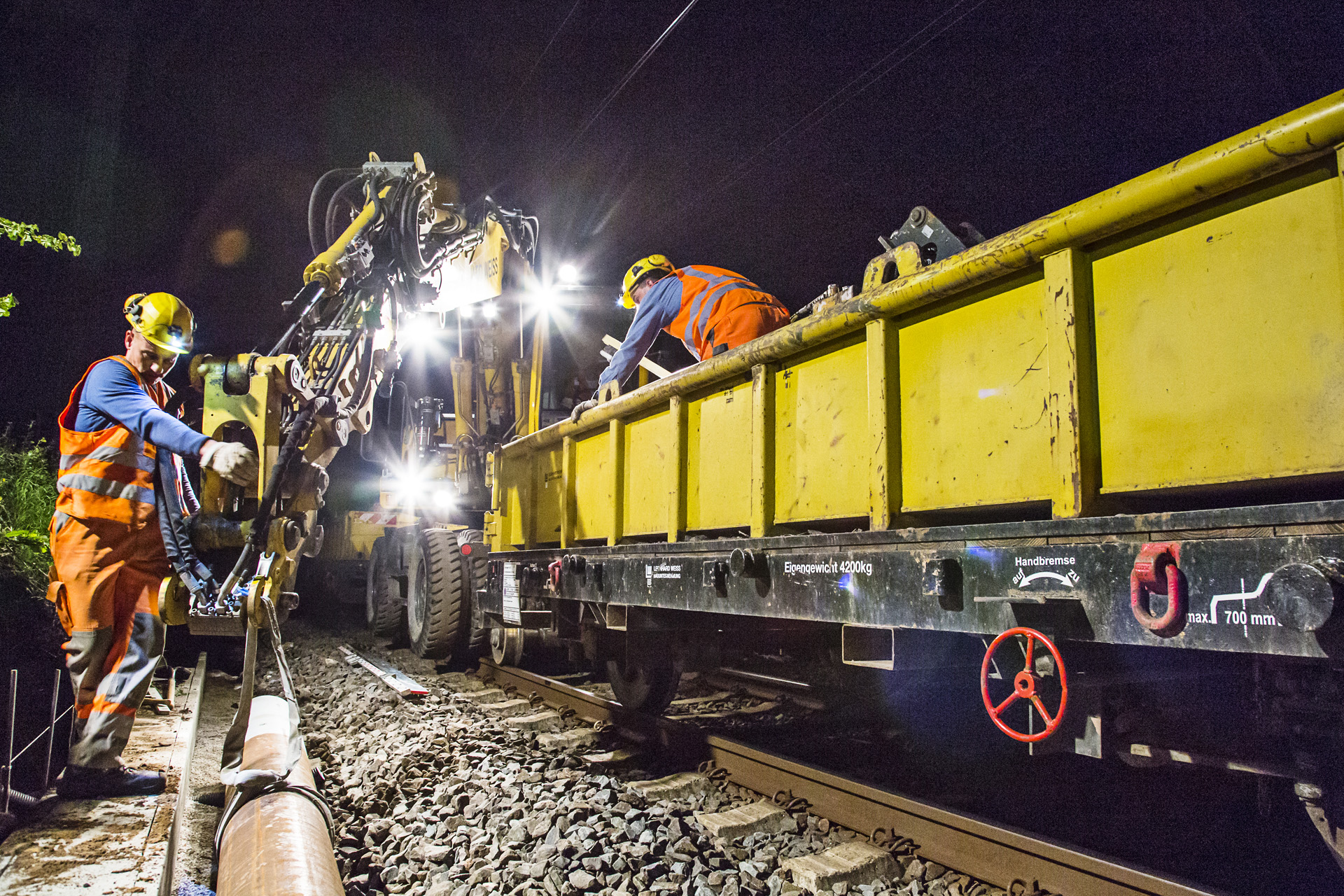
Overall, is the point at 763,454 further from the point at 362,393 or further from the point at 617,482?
the point at 362,393

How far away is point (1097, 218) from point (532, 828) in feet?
10.8

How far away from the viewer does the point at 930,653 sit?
10.2 ft

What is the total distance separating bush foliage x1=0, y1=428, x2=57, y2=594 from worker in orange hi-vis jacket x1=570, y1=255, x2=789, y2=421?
454 centimetres

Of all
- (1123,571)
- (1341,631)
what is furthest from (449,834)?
(1341,631)

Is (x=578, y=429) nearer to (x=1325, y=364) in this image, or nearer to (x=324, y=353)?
(x=324, y=353)

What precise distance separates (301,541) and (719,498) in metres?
2.50

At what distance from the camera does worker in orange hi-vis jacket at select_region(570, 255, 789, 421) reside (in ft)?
15.1

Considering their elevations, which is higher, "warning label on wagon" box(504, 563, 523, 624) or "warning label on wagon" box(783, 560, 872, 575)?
"warning label on wagon" box(783, 560, 872, 575)

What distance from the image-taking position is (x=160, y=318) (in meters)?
3.74

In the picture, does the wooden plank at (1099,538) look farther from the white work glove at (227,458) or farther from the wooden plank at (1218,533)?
the white work glove at (227,458)

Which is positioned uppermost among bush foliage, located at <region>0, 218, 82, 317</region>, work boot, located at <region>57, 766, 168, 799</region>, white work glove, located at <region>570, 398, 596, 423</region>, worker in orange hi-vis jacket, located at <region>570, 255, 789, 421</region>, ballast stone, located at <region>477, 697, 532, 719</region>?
bush foliage, located at <region>0, 218, 82, 317</region>

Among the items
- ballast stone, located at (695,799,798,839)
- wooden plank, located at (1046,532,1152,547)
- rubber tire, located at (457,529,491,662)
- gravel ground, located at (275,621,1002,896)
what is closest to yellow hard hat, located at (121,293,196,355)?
gravel ground, located at (275,621,1002,896)

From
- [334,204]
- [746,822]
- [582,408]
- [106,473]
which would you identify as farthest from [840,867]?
[334,204]

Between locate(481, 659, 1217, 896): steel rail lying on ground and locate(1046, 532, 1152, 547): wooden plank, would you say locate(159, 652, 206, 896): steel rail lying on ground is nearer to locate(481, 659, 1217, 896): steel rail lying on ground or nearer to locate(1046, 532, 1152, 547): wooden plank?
locate(481, 659, 1217, 896): steel rail lying on ground
